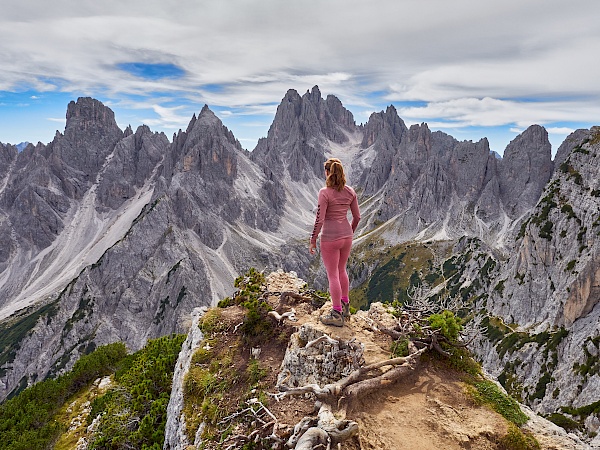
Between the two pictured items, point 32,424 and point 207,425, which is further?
point 32,424

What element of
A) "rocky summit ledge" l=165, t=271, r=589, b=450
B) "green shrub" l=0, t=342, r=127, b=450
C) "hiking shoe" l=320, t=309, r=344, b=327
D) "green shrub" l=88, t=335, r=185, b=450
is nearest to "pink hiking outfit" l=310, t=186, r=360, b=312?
"hiking shoe" l=320, t=309, r=344, b=327

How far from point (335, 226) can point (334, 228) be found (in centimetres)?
8

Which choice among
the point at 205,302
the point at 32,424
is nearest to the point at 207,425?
the point at 32,424

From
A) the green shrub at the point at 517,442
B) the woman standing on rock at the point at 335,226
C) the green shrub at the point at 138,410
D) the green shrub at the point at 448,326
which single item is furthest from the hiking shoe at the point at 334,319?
the green shrub at the point at 138,410

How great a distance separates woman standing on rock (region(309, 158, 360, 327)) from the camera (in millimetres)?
11719

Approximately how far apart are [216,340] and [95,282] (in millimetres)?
185456

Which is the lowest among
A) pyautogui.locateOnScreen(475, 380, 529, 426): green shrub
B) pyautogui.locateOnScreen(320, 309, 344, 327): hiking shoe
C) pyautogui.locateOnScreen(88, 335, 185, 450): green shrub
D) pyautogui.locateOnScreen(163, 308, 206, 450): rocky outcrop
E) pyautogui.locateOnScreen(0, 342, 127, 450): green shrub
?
pyautogui.locateOnScreen(0, 342, 127, 450): green shrub

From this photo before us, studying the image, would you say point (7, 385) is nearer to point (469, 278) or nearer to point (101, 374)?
point (101, 374)

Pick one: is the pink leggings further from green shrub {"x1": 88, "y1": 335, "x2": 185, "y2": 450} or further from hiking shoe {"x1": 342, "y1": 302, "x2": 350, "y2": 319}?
green shrub {"x1": 88, "y1": 335, "x2": 185, "y2": 450}

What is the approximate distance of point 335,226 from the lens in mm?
12062

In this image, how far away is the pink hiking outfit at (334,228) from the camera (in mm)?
11805

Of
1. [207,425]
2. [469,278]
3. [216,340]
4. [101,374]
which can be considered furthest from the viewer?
[469,278]

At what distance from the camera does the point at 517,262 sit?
391ft

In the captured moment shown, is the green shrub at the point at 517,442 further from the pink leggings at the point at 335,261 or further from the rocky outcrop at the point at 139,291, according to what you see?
the rocky outcrop at the point at 139,291
